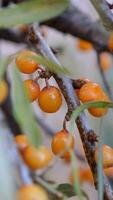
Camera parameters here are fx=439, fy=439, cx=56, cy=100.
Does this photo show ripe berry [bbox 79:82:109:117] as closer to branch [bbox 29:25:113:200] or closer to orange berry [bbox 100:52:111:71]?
branch [bbox 29:25:113:200]

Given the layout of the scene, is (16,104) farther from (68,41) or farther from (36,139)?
(68,41)

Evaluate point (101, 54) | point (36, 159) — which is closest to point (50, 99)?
point (36, 159)

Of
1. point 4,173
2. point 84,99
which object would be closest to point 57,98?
point 84,99

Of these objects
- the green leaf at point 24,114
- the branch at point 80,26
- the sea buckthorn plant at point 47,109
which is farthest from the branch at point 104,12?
the branch at point 80,26

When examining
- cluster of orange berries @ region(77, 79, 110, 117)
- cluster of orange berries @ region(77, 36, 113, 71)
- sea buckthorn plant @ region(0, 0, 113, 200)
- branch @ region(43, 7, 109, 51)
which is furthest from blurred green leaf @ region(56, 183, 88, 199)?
cluster of orange berries @ region(77, 36, 113, 71)

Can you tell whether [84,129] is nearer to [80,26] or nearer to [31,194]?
[31,194]

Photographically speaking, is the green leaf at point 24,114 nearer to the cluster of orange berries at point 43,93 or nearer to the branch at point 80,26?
the cluster of orange berries at point 43,93
